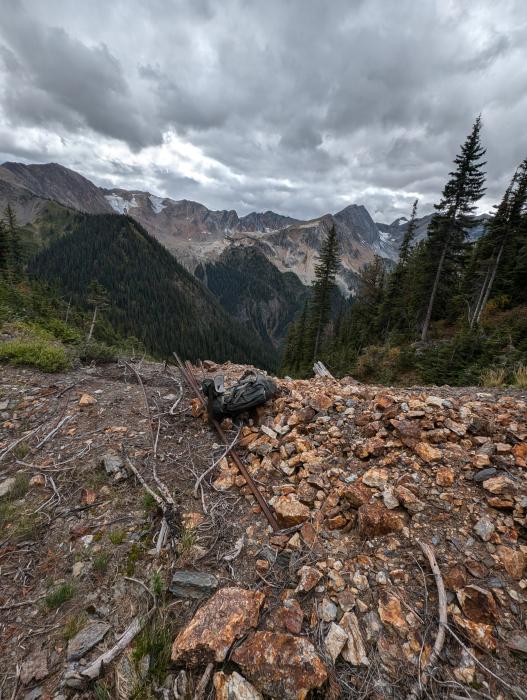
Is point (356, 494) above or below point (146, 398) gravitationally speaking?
above

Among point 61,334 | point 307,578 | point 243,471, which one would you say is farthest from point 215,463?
point 61,334

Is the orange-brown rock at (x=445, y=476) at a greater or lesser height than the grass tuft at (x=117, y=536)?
greater

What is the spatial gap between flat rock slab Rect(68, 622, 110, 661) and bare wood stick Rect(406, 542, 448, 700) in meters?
2.42

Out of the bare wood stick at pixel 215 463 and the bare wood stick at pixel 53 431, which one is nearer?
the bare wood stick at pixel 215 463

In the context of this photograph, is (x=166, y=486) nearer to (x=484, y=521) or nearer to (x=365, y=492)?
(x=365, y=492)

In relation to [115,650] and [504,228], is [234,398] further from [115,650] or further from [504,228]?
[504,228]

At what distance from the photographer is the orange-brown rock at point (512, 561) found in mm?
2471

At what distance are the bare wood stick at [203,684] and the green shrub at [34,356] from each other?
730cm

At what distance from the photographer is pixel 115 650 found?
225 cm

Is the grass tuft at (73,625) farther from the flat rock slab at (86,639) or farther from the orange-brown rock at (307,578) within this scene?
the orange-brown rock at (307,578)

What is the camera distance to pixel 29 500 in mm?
3754

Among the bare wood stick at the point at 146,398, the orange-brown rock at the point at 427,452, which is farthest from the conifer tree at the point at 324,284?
the orange-brown rock at the point at 427,452

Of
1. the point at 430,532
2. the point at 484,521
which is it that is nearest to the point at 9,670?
the point at 430,532

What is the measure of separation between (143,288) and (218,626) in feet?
486
